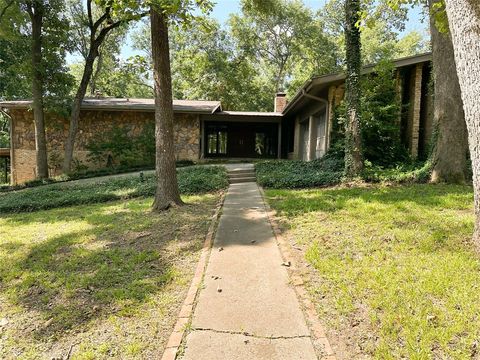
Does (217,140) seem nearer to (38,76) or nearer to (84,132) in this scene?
(84,132)

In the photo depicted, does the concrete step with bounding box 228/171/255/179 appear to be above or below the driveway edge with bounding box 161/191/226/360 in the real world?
above

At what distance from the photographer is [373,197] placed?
6402mm

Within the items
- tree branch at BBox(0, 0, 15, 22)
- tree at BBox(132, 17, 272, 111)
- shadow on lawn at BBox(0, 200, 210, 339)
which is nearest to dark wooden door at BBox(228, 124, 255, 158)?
tree at BBox(132, 17, 272, 111)

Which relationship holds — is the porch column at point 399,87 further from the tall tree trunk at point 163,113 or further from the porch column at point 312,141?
the tall tree trunk at point 163,113

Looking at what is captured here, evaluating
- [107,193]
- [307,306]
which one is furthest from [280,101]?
[307,306]

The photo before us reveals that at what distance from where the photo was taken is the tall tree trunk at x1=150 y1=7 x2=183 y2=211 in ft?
20.4

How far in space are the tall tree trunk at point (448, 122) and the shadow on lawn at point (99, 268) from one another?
5.41 metres

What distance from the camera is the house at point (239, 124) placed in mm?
10688

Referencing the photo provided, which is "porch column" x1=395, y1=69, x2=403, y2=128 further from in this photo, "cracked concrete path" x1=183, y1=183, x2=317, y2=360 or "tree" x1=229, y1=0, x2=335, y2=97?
"tree" x1=229, y1=0, x2=335, y2=97

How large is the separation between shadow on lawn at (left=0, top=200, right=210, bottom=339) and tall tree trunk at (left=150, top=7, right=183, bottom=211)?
0.54 metres

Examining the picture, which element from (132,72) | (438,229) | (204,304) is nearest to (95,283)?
(204,304)

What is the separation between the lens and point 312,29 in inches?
1083

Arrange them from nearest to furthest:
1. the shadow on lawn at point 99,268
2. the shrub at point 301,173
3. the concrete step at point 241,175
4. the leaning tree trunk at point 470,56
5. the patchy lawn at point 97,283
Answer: the patchy lawn at point 97,283, the leaning tree trunk at point 470,56, the shadow on lawn at point 99,268, the shrub at point 301,173, the concrete step at point 241,175

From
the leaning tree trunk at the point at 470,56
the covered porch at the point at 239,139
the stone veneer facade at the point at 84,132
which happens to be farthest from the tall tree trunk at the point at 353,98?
the covered porch at the point at 239,139
